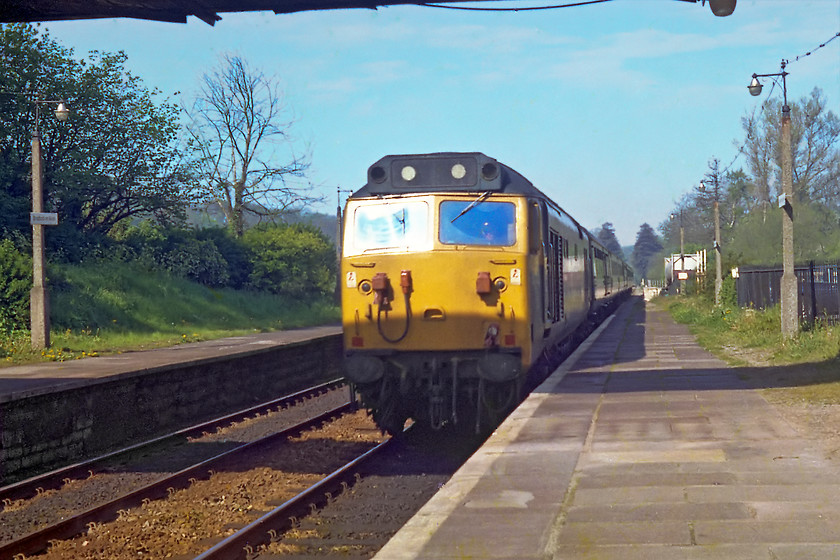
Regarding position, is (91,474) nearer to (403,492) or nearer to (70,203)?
(403,492)

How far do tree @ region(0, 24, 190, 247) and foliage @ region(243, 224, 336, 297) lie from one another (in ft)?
14.5

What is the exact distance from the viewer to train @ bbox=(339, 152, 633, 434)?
10305mm

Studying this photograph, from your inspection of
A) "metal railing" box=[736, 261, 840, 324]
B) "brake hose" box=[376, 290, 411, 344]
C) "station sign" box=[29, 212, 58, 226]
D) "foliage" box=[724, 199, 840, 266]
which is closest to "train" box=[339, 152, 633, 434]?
"brake hose" box=[376, 290, 411, 344]

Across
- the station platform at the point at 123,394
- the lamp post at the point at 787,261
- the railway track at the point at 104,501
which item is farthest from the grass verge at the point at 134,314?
the lamp post at the point at 787,261

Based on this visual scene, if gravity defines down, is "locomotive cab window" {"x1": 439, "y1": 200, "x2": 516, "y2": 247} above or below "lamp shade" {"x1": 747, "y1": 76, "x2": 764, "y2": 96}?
below

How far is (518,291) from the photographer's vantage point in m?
10.3

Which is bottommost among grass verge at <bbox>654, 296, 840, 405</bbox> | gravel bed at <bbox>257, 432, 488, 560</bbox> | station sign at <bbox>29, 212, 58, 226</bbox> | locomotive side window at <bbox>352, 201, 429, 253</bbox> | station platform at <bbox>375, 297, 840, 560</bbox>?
gravel bed at <bbox>257, 432, 488, 560</bbox>

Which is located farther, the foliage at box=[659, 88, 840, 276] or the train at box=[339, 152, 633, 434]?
the foliage at box=[659, 88, 840, 276]

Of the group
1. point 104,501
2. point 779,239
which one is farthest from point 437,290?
point 779,239

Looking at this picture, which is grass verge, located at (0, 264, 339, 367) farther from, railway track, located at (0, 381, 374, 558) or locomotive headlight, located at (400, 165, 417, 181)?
locomotive headlight, located at (400, 165, 417, 181)

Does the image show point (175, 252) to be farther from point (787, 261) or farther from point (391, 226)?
point (391, 226)

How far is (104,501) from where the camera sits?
9.29 meters

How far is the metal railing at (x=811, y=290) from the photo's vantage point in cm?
1994

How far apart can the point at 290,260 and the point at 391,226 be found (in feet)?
93.4
